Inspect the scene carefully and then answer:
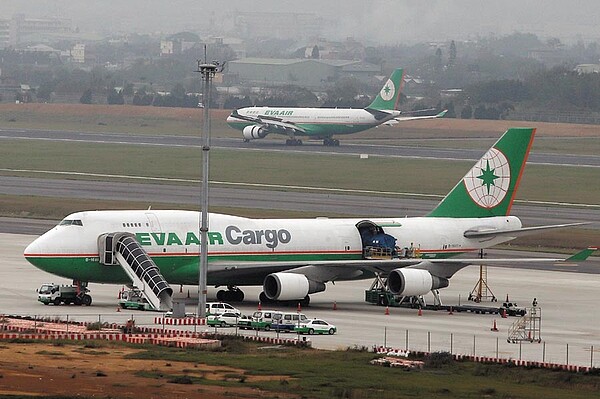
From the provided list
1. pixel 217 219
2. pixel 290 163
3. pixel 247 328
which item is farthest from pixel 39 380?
pixel 290 163

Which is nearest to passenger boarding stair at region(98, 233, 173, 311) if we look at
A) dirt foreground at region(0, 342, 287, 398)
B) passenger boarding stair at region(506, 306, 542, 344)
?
dirt foreground at region(0, 342, 287, 398)

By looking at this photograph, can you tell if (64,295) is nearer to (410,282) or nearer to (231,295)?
(231,295)

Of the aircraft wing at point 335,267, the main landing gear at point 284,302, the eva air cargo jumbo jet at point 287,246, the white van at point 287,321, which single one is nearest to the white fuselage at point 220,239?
the eva air cargo jumbo jet at point 287,246

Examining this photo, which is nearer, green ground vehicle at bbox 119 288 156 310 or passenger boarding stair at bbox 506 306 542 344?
passenger boarding stair at bbox 506 306 542 344

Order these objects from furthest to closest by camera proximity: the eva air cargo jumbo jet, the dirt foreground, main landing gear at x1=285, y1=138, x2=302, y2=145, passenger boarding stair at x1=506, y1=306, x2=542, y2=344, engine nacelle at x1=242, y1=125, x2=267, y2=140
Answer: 1. main landing gear at x1=285, y1=138, x2=302, y2=145
2. engine nacelle at x1=242, y1=125, x2=267, y2=140
3. the eva air cargo jumbo jet
4. passenger boarding stair at x1=506, y1=306, x2=542, y2=344
5. the dirt foreground

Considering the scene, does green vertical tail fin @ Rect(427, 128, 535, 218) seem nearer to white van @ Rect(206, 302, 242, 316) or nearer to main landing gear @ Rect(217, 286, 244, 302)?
main landing gear @ Rect(217, 286, 244, 302)

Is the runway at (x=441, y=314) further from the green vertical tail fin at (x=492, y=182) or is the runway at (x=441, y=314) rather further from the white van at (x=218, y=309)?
the green vertical tail fin at (x=492, y=182)
